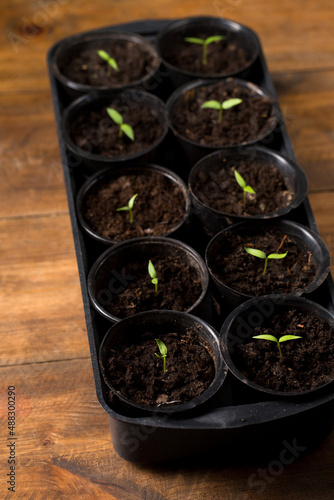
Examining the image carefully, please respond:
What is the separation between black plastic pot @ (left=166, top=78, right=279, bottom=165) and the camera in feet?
6.11

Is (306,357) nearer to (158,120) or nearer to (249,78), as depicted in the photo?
(158,120)

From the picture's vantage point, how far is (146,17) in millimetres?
2590

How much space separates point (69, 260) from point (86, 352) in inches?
12.8

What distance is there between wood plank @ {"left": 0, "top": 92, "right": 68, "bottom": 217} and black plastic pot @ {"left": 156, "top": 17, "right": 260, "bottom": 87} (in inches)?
17.7

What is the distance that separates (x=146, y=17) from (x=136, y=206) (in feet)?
3.75

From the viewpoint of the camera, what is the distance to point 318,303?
1.57 meters

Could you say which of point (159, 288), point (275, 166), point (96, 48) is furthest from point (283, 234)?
point (96, 48)

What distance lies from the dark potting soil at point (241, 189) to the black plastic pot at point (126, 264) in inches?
6.8

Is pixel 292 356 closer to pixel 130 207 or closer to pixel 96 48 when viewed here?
pixel 130 207

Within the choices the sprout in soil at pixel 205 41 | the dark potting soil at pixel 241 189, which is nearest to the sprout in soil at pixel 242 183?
the dark potting soil at pixel 241 189

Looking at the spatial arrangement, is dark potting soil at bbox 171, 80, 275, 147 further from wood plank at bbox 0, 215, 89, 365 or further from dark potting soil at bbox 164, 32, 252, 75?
wood plank at bbox 0, 215, 89, 365

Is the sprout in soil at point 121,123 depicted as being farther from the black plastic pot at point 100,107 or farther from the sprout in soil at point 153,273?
the sprout in soil at point 153,273

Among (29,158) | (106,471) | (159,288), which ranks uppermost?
(159,288)

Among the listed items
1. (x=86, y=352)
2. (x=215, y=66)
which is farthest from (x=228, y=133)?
(x=86, y=352)
